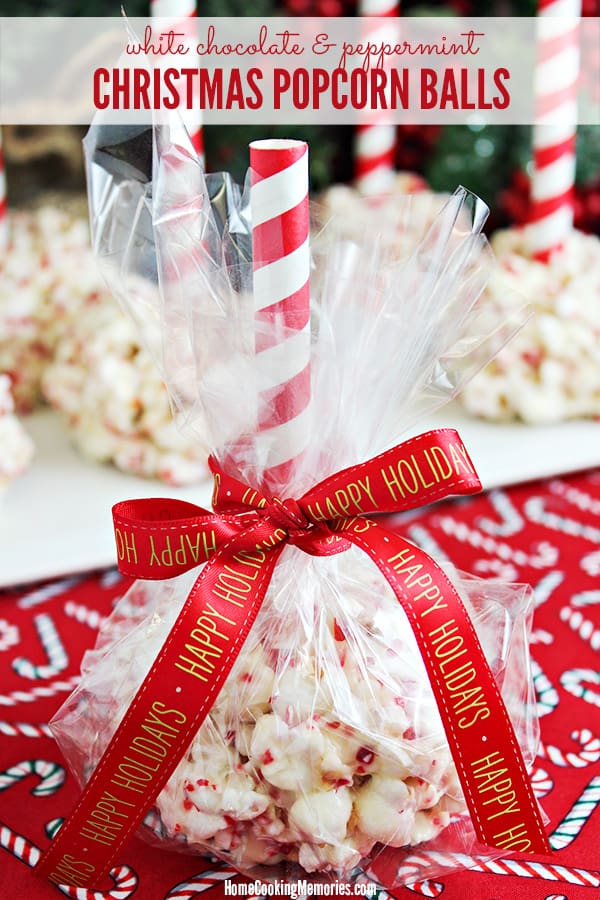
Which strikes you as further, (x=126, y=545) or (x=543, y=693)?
(x=543, y=693)

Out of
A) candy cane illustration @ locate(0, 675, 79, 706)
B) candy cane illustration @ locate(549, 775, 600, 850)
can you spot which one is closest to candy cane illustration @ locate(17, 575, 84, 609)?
candy cane illustration @ locate(0, 675, 79, 706)

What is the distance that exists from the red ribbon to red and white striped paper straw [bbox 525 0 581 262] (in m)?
0.90

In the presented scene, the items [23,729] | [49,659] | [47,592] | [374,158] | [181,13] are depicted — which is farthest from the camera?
[374,158]

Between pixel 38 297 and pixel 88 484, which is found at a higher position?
pixel 38 297

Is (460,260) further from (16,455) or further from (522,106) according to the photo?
(522,106)

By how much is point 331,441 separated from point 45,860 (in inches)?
14.8

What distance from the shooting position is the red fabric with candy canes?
0.77 m

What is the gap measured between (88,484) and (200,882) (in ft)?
2.20

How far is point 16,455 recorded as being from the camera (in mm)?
1274

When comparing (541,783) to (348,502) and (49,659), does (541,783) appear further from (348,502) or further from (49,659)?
(49,659)

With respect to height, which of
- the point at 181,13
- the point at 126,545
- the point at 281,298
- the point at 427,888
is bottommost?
the point at 427,888

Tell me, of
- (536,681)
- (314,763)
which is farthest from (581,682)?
(314,763)

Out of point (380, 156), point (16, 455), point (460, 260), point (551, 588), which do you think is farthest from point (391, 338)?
point (380, 156)

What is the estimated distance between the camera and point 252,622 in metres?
0.75
